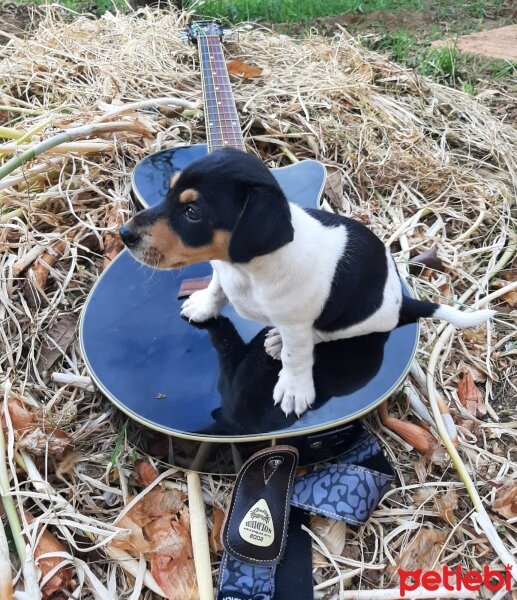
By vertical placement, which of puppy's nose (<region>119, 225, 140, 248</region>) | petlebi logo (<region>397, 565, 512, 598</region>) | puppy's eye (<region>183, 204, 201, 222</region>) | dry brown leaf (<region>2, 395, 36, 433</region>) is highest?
puppy's eye (<region>183, 204, 201, 222</region>)

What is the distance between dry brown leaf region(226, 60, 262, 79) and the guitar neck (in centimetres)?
16

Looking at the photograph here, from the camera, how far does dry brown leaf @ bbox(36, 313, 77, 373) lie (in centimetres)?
246

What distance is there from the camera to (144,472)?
7.05ft

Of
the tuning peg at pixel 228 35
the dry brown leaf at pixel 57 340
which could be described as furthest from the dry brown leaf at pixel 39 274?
the tuning peg at pixel 228 35

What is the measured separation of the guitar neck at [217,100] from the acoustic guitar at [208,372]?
817 millimetres

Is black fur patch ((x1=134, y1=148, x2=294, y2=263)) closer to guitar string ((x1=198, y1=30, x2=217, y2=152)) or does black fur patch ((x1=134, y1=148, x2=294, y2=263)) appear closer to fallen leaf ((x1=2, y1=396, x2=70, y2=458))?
fallen leaf ((x1=2, y1=396, x2=70, y2=458))

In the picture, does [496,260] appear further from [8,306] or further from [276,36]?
[276,36]

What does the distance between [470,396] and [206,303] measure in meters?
1.27

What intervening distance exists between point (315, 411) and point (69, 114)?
8.27ft

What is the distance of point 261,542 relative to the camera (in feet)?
6.17

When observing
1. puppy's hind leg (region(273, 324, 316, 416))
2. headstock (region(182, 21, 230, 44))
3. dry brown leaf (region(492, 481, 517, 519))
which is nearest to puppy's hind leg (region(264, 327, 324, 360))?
puppy's hind leg (region(273, 324, 316, 416))

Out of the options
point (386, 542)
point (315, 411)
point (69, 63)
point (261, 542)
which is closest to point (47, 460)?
point (261, 542)

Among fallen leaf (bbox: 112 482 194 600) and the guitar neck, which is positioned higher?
the guitar neck

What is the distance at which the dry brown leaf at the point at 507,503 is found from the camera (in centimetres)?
212
